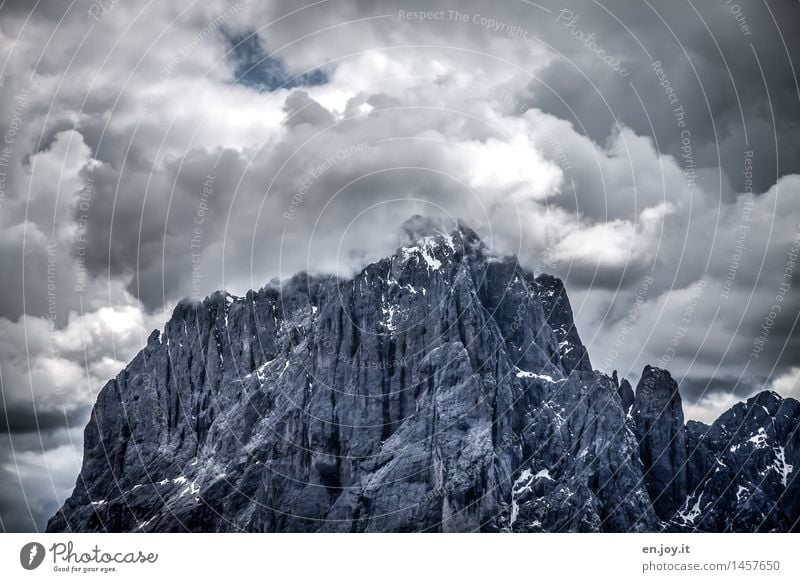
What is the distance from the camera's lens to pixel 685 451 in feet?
620

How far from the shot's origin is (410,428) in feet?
520

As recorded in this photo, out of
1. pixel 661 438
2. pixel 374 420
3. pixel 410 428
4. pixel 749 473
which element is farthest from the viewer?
pixel 749 473

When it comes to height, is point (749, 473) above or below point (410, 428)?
below
